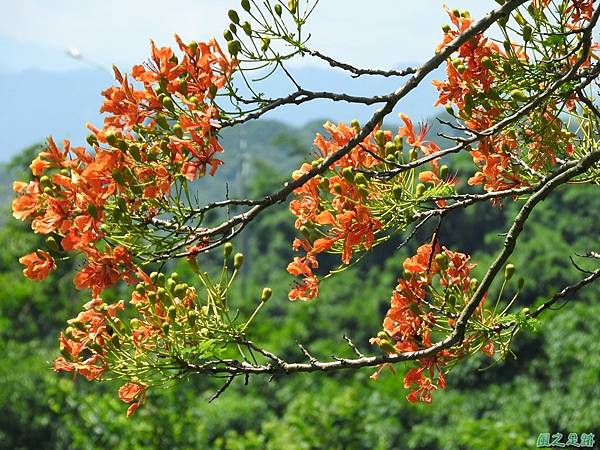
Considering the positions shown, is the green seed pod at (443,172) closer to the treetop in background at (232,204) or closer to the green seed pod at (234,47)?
the treetop in background at (232,204)

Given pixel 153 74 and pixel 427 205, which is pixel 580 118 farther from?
pixel 153 74

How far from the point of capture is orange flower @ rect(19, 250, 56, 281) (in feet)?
5.62

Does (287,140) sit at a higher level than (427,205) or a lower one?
higher

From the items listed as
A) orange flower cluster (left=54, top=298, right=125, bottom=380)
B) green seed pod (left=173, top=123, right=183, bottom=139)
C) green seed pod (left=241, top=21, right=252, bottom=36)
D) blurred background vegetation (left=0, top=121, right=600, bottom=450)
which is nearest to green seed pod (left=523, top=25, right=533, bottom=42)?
green seed pod (left=241, top=21, right=252, bottom=36)

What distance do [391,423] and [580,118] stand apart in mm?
9598

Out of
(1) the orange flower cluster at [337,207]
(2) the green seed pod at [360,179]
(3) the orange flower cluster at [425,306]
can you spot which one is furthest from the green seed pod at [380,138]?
(3) the orange flower cluster at [425,306]

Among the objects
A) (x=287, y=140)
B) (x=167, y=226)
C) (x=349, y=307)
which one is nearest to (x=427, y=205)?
(x=167, y=226)

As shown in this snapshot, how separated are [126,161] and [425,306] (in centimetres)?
69

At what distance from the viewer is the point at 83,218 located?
158cm

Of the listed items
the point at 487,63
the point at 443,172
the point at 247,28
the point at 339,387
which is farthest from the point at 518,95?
the point at 339,387

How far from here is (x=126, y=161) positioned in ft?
5.39

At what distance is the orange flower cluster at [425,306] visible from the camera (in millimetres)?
1795

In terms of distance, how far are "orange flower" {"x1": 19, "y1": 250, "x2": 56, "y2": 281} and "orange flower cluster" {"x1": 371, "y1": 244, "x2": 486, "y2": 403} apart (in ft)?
2.16

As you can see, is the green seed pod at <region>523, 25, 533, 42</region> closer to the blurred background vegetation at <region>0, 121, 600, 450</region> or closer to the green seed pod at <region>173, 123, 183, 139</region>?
the green seed pod at <region>173, 123, 183, 139</region>
